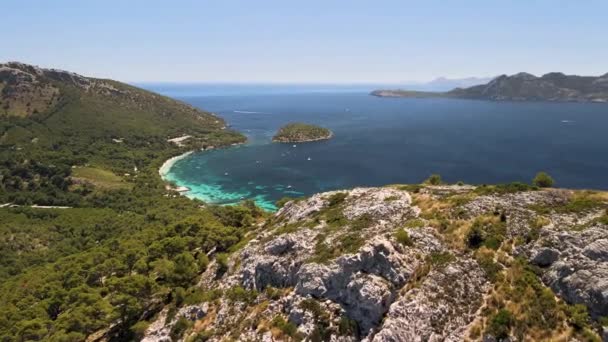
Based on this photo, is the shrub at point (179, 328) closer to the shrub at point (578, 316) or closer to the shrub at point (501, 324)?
the shrub at point (501, 324)

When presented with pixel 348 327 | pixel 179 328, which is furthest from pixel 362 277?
pixel 179 328

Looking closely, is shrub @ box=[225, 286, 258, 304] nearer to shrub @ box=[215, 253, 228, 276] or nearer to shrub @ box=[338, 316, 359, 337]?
shrub @ box=[215, 253, 228, 276]

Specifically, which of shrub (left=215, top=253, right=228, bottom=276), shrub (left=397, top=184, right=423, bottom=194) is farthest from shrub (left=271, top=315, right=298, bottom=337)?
shrub (left=397, top=184, right=423, bottom=194)

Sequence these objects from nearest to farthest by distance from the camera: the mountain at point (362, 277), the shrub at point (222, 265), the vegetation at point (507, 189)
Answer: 1. the mountain at point (362, 277)
2. the vegetation at point (507, 189)
3. the shrub at point (222, 265)

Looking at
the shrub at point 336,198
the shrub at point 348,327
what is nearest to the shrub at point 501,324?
the shrub at point 348,327

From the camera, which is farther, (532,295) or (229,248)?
(229,248)

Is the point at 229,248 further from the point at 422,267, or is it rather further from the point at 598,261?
the point at 598,261

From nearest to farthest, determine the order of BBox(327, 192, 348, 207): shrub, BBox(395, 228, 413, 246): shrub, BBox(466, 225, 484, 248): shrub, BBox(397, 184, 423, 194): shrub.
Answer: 1. BBox(466, 225, 484, 248): shrub
2. BBox(395, 228, 413, 246): shrub
3. BBox(397, 184, 423, 194): shrub
4. BBox(327, 192, 348, 207): shrub

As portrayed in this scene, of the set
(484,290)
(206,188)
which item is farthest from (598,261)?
(206,188)
